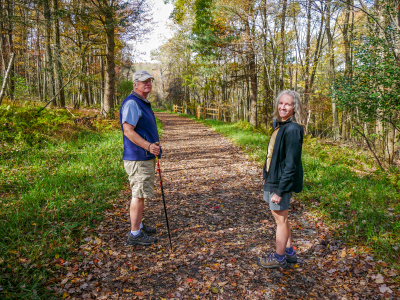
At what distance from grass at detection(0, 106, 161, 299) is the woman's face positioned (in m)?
3.10

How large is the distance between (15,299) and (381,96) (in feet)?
25.6

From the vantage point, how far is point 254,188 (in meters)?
5.88

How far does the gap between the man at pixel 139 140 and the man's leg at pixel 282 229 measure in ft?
5.43

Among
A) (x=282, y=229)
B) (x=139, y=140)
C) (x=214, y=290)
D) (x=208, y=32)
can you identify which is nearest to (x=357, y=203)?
(x=282, y=229)

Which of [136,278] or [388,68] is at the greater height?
[388,68]

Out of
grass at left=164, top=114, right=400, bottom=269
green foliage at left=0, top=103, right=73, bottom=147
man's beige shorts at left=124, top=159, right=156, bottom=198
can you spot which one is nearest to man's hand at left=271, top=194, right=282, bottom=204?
man's beige shorts at left=124, top=159, right=156, bottom=198

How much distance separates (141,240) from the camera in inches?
138

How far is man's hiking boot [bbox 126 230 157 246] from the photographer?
11.4 ft

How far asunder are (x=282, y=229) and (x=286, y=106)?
4.74 ft

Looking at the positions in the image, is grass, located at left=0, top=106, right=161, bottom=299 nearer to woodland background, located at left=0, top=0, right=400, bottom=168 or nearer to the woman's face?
woodland background, located at left=0, top=0, right=400, bottom=168

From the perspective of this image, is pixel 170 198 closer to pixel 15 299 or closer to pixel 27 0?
pixel 15 299

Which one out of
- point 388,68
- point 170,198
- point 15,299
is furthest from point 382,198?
point 15,299

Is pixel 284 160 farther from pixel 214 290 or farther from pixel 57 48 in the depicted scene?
pixel 57 48

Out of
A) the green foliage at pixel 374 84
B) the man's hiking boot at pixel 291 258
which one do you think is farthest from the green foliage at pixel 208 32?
the man's hiking boot at pixel 291 258
